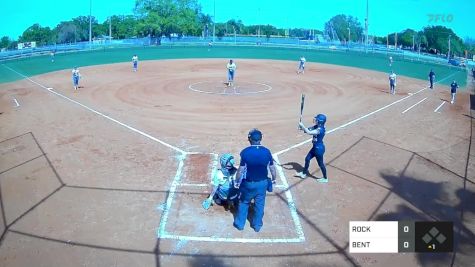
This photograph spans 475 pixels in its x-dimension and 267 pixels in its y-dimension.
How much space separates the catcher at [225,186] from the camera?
8.63m

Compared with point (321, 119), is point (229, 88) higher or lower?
higher

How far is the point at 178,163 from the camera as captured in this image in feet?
39.9

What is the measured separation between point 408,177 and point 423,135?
5628 millimetres

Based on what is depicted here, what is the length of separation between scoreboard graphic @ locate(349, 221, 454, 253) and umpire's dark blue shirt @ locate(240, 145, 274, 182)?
236 centimetres

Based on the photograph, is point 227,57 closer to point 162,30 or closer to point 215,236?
point 162,30

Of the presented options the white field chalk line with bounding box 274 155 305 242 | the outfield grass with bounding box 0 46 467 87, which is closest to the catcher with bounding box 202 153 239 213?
the white field chalk line with bounding box 274 155 305 242

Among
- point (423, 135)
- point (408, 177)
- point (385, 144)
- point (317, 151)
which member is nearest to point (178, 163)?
point (317, 151)

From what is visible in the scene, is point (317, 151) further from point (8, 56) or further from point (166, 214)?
point (8, 56)

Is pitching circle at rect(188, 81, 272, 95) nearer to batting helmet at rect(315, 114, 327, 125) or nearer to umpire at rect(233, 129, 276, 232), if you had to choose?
batting helmet at rect(315, 114, 327, 125)

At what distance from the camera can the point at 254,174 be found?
7.61 meters

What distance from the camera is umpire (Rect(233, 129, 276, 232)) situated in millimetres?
7529

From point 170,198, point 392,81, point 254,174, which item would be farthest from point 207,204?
point 392,81

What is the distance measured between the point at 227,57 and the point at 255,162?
150 ft

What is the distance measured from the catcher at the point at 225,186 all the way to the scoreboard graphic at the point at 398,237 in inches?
110
